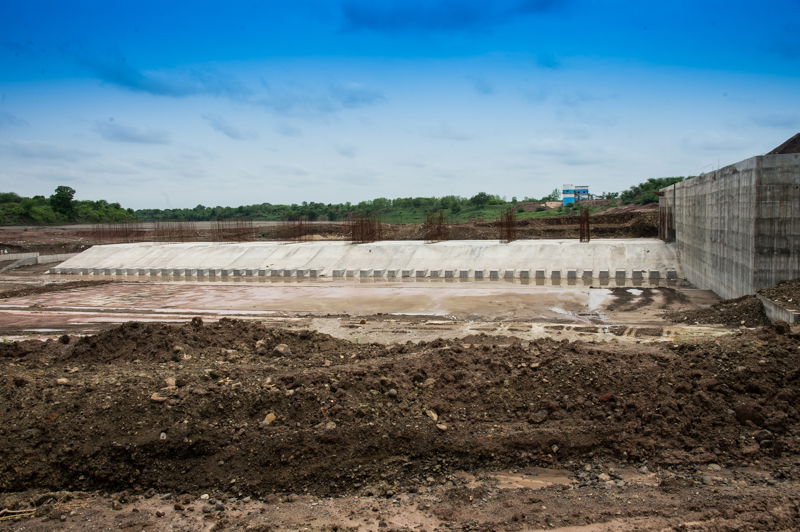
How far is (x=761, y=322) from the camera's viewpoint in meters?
13.0

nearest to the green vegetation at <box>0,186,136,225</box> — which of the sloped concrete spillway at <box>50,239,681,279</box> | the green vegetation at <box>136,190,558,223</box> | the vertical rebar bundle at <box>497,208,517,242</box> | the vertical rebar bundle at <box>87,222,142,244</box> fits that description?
the vertical rebar bundle at <box>87,222,142,244</box>

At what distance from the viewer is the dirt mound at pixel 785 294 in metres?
12.3

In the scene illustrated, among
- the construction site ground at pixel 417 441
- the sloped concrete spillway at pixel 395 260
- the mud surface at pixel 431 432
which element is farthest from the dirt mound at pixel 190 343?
the sloped concrete spillway at pixel 395 260

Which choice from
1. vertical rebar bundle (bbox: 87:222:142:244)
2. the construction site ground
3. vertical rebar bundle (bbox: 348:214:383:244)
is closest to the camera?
the construction site ground

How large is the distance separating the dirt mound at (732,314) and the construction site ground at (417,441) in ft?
14.9

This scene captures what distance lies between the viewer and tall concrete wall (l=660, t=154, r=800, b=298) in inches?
559

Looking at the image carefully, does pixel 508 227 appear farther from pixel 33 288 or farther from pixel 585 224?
pixel 33 288

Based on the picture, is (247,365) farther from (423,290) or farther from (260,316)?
→ (423,290)

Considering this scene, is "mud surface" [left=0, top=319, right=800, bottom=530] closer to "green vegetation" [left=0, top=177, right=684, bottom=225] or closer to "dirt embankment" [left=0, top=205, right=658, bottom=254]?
"dirt embankment" [left=0, top=205, right=658, bottom=254]

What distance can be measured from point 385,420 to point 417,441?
1.58 ft

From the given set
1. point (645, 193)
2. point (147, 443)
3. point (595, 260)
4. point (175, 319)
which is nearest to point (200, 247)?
point (175, 319)

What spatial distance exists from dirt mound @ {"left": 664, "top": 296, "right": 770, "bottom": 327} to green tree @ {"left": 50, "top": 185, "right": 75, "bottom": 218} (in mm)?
65639

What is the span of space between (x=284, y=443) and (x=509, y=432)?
261 centimetres

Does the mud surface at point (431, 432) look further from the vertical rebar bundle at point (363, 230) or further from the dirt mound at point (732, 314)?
the vertical rebar bundle at point (363, 230)
